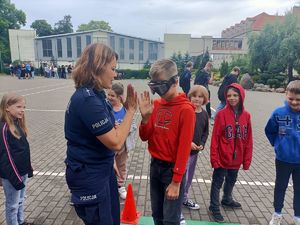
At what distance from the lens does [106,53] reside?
1.94 m

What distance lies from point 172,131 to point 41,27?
8909cm

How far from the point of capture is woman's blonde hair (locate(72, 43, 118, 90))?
1.90 metres

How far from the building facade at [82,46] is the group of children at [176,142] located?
50.1 meters

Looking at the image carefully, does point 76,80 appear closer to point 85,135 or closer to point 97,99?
point 97,99

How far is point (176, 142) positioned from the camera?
2412 millimetres

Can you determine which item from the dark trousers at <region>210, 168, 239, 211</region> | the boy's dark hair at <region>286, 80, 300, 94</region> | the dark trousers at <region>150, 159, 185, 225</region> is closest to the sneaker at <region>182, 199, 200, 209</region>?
the dark trousers at <region>210, 168, 239, 211</region>

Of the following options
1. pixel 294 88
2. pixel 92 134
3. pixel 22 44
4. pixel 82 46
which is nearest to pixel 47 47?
pixel 22 44

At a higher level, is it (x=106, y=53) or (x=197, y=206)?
(x=106, y=53)

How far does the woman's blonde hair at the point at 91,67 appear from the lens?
1.90 metres

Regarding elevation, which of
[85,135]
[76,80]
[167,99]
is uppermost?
[76,80]

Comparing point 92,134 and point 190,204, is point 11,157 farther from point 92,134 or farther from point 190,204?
point 190,204

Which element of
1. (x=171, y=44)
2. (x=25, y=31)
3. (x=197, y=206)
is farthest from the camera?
(x=171, y=44)

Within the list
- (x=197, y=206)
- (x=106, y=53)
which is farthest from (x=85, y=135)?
(x=197, y=206)

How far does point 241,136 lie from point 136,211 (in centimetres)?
165
